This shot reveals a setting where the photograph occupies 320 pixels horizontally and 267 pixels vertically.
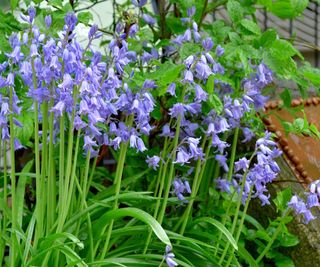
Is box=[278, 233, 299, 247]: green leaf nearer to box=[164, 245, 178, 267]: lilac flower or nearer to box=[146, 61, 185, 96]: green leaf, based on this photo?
box=[164, 245, 178, 267]: lilac flower

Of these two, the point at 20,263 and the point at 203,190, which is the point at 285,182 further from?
the point at 20,263

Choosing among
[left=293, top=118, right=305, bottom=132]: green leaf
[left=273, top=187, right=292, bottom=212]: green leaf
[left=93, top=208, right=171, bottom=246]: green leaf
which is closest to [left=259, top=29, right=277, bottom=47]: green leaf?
[left=293, top=118, right=305, bottom=132]: green leaf

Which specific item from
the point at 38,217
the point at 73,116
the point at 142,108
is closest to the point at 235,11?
the point at 142,108

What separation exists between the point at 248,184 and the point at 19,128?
0.87 metres

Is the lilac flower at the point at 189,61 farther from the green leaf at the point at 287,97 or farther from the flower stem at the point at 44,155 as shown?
the green leaf at the point at 287,97

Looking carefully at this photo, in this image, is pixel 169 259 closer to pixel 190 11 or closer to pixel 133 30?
pixel 133 30

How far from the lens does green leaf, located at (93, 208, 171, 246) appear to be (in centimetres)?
217

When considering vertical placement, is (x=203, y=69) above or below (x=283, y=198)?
above

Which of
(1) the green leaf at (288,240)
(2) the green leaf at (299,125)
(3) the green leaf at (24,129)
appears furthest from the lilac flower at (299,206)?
(3) the green leaf at (24,129)

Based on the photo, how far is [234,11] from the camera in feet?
8.79

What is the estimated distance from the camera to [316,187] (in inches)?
99.5

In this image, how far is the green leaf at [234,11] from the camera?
2.67 m

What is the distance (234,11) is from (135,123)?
1.84ft

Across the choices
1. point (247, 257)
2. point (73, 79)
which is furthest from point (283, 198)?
point (73, 79)
